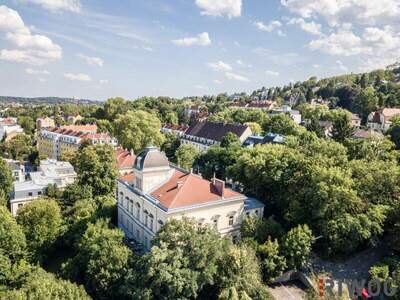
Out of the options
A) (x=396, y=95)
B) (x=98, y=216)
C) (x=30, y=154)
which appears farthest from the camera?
(x=396, y=95)

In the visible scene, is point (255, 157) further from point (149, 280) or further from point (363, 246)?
point (149, 280)

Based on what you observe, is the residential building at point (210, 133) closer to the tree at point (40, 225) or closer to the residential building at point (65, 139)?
the residential building at point (65, 139)

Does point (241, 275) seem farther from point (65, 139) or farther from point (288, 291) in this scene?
point (65, 139)

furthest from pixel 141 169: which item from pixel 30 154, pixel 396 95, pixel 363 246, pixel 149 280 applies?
pixel 396 95

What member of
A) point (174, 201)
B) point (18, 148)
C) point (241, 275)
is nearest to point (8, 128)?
point (18, 148)

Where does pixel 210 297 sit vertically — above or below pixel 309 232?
below

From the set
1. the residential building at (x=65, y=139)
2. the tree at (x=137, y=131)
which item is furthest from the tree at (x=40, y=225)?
the residential building at (x=65, y=139)

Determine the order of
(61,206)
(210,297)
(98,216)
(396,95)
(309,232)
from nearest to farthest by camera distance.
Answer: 1. (210,297)
2. (309,232)
3. (98,216)
4. (61,206)
5. (396,95)

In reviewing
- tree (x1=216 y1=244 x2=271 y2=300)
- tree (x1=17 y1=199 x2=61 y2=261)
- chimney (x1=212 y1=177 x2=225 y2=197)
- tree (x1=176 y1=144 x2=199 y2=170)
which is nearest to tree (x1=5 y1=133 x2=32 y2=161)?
tree (x1=176 y1=144 x2=199 y2=170)
